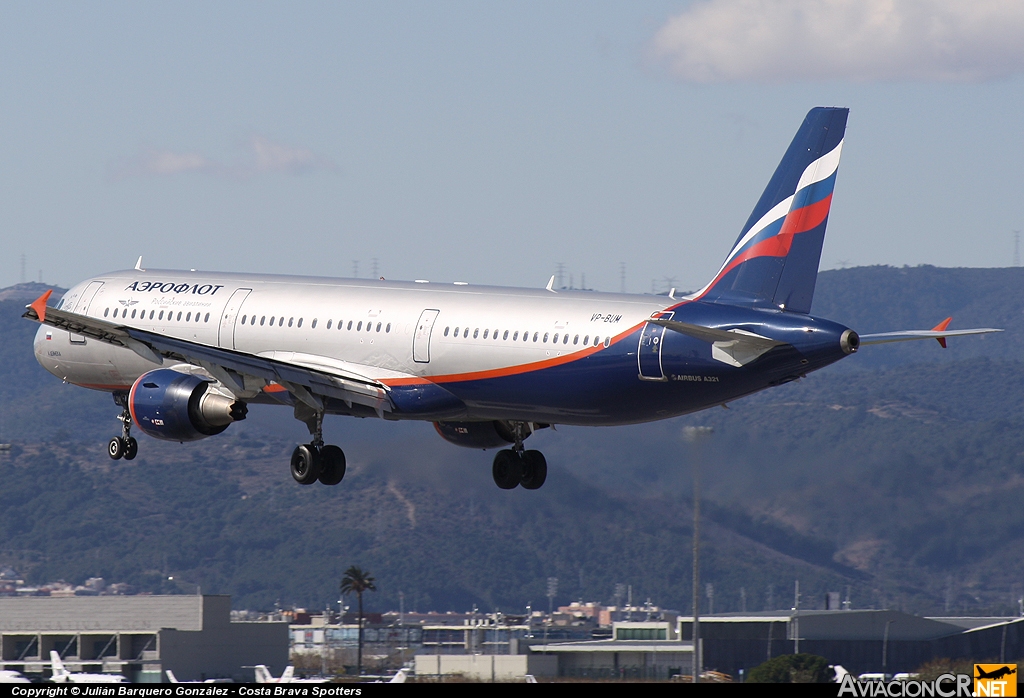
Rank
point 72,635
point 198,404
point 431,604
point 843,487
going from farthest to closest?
point 431,604, point 72,635, point 843,487, point 198,404

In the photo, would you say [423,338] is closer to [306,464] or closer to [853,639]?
[306,464]

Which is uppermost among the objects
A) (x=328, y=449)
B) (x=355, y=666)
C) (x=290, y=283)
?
(x=290, y=283)

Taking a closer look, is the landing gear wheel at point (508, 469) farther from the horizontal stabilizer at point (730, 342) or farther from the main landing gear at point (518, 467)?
the horizontal stabilizer at point (730, 342)

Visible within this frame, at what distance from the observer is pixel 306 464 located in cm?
5047

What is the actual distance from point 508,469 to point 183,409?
34.1 ft

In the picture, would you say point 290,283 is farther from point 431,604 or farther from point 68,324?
point 431,604

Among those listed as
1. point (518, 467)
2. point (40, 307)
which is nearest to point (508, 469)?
point (518, 467)

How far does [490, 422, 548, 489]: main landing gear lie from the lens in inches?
2105

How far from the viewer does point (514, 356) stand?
46.8 metres

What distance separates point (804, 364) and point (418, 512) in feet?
401

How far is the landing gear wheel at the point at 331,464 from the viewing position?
167 feet

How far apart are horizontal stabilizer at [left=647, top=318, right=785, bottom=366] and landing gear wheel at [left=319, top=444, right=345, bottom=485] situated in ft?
39.4

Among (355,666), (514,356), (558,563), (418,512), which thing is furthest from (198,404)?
(418,512)

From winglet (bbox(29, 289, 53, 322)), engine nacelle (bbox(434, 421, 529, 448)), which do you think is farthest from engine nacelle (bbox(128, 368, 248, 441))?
engine nacelle (bbox(434, 421, 529, 448))
